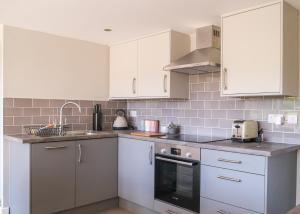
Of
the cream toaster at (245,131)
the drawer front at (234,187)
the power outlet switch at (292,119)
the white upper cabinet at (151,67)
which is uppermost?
the white upper cabinet at (151,67)

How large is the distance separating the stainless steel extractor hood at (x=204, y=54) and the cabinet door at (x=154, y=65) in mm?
215

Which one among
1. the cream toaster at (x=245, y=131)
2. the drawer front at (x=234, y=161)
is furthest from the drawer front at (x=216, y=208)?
the cream toaster at (x=245, y=131)

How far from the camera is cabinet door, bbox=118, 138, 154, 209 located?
2.98m

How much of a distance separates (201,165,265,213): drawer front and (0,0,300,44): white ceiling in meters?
1.40

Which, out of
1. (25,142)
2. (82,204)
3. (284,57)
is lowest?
(82,204)

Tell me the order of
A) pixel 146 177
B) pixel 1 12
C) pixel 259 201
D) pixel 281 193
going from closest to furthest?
pixel 259 201 < pixel 281 193 < pixel 1 12 < pixel 146 177

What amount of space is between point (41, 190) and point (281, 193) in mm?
2177

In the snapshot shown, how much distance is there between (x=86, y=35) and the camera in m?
3.41

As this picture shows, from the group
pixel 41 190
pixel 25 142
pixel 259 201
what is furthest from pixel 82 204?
pixel 259 201

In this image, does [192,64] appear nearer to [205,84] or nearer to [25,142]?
[205,84]

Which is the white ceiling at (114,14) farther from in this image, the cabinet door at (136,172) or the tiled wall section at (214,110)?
the cabinet door at (136,172)

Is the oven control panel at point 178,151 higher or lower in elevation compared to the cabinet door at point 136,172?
higher

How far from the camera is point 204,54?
2.83 m

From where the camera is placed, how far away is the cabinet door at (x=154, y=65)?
3180 mm
